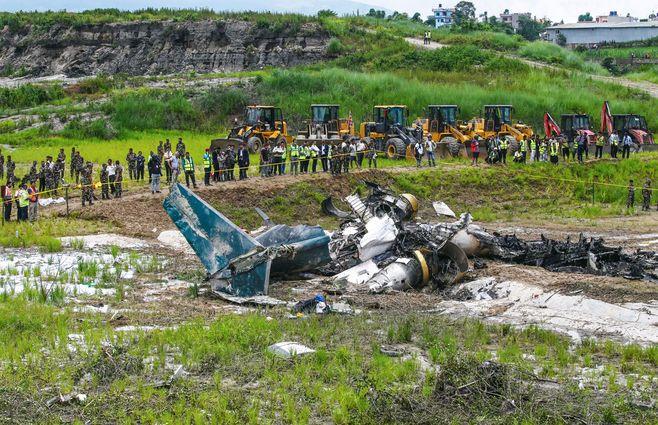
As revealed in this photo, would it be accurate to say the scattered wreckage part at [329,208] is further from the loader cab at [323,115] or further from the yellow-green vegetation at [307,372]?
the yellow-green vegetation at [307,372]

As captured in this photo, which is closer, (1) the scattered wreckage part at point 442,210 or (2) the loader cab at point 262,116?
(1) the scattered wreckage part at point 442,210

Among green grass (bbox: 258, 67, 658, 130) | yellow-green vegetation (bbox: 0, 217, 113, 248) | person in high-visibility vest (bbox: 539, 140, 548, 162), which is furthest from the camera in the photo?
green grass (bbox: 258, 67, 658, 130)

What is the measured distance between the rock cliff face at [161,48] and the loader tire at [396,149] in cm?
3141

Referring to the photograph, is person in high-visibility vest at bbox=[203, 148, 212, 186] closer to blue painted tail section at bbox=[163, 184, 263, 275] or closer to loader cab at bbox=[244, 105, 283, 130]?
loader cab at bbox=[244, 105, 283, 130]

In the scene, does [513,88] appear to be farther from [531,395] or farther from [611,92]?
[531,395]

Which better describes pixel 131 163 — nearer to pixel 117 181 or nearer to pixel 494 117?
pixel 117 181

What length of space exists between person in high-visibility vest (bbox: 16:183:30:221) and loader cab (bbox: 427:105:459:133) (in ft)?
66.8

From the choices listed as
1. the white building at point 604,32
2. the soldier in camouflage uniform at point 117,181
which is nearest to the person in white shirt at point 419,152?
the soldier in camouflage uniform at point 117,181

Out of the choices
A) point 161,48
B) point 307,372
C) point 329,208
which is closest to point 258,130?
point 329,208

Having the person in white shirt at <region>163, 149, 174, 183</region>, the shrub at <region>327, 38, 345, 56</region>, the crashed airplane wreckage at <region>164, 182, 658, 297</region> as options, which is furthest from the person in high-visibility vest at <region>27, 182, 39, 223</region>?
the shrub at <region>327, 38, 345, 56</region>

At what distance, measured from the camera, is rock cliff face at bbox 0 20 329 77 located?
7069cm

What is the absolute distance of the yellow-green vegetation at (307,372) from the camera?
10.9m

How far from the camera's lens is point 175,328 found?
14.5 metres

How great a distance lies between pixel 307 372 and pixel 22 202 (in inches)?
A: 567
